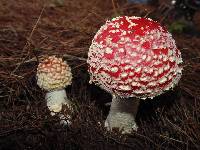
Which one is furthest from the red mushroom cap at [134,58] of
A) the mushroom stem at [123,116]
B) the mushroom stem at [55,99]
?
the mushroom stem at [55,99]

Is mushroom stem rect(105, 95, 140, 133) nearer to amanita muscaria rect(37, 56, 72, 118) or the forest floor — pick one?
the forest floor

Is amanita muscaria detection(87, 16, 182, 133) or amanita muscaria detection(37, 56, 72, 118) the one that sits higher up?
amanita muscaria detection(87, 16, 182, 133)

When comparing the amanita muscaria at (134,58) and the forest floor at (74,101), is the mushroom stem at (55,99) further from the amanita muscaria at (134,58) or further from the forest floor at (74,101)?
the amanita muscaria at (134,58)

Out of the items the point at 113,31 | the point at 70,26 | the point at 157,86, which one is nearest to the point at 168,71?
the point at 157,86

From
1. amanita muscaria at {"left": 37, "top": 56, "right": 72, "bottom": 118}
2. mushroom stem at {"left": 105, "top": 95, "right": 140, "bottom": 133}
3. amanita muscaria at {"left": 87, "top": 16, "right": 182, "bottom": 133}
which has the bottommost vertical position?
mushroom stem at {"left": 105, "top": 95, "right": 140, "bottom": 133}

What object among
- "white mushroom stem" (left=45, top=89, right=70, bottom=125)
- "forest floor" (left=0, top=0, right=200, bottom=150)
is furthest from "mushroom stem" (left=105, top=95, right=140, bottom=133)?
"white mushroom stem" (left=45, top=89, right=70, bottom=125)

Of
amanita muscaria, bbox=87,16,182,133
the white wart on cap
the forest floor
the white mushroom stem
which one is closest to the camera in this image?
amanita muscaria, bbox=87,16,182,133

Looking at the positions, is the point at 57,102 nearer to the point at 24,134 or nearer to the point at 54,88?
the point at 54,88
